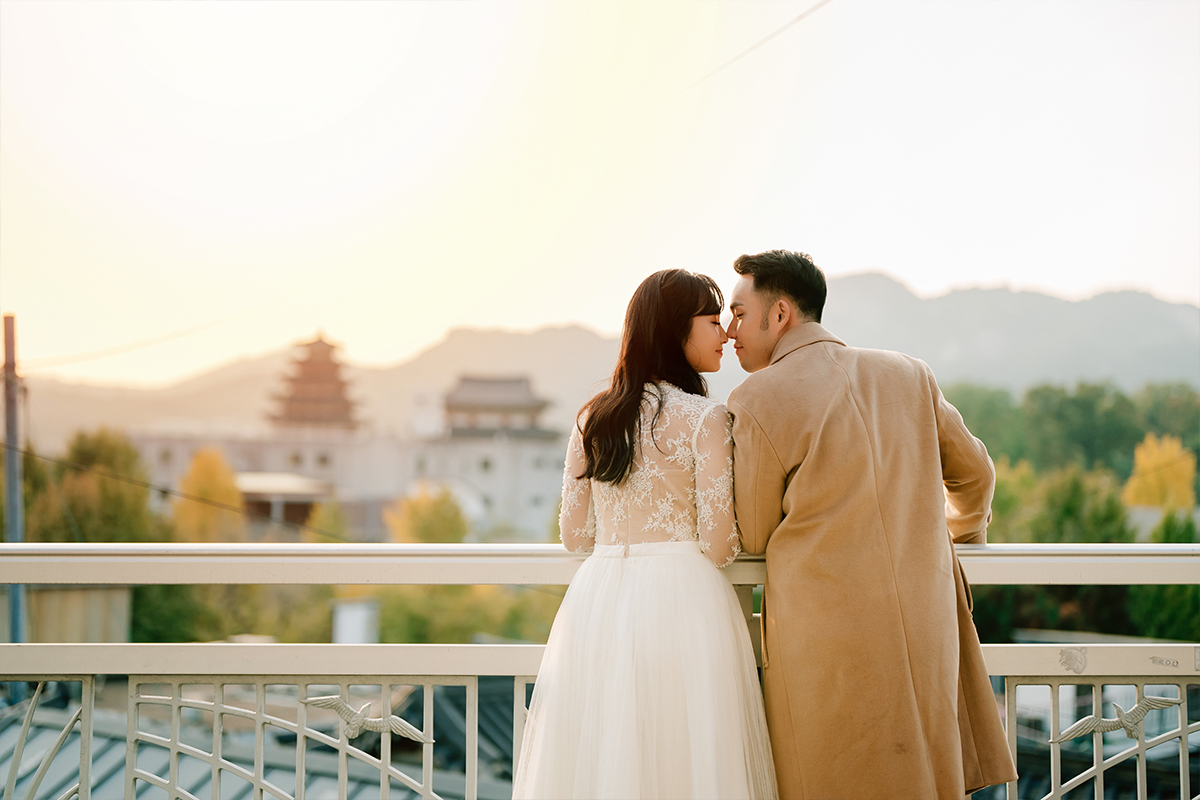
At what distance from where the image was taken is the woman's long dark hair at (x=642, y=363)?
1.59 meters

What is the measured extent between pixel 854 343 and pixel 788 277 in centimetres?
4706

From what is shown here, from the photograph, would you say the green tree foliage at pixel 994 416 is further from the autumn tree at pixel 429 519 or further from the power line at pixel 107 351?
the power line at pixel 107 351

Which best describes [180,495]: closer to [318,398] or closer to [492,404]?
[318,398]

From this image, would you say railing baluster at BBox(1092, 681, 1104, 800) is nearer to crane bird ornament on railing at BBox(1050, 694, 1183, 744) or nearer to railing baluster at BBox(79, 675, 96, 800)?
crane bird ornament on railing at BBox(1050, 694, 1183, 744)

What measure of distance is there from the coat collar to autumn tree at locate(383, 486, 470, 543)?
139ft

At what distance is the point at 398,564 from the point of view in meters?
1.59

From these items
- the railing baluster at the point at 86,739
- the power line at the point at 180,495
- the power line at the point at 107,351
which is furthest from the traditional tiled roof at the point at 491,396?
the railing baluster at the point at 86,739

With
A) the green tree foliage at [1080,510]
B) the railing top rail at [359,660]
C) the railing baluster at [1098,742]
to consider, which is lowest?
the green tree foliage at [1080,510]

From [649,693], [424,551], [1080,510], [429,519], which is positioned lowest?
[429,519]


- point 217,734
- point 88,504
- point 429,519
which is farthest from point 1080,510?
point 88,504

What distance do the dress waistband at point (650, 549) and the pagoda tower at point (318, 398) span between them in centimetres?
4806

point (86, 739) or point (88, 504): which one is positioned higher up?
point (86, 739)

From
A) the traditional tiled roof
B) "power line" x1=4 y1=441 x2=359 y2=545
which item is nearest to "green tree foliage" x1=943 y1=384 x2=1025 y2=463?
→ the traditional tiled roof

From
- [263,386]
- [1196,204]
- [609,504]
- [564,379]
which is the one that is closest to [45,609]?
[263,386]
